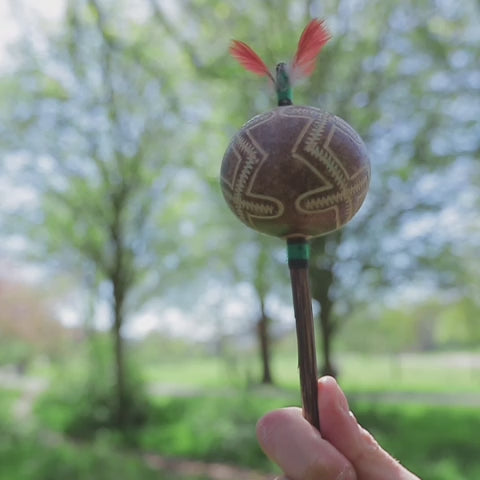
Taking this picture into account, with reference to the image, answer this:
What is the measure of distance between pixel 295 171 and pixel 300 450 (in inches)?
21.7

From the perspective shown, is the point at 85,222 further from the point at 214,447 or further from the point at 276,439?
the point at 276,439

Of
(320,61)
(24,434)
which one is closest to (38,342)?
(24,434)

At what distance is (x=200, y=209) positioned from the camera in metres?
12.4

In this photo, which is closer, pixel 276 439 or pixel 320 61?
pixel 276 439

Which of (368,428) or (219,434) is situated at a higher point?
(219,434)

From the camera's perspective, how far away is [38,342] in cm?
2006

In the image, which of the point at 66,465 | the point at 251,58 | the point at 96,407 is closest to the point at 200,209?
the point at 96,407

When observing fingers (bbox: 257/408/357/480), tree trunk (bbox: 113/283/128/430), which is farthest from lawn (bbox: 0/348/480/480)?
fingers (bbox: 257/408/357/480)

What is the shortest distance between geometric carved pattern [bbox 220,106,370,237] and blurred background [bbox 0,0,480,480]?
5.26m

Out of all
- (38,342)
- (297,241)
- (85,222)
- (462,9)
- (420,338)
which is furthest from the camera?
(420,338)

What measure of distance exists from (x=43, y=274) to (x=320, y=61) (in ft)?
26.6

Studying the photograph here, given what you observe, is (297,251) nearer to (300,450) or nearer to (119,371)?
(300,450)

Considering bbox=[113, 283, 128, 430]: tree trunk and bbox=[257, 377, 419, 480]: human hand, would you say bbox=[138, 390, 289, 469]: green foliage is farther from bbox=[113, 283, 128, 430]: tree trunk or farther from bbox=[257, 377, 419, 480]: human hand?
bbox=[257, 377, 419, 480]: human hand

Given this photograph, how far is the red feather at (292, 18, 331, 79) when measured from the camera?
1331mm
